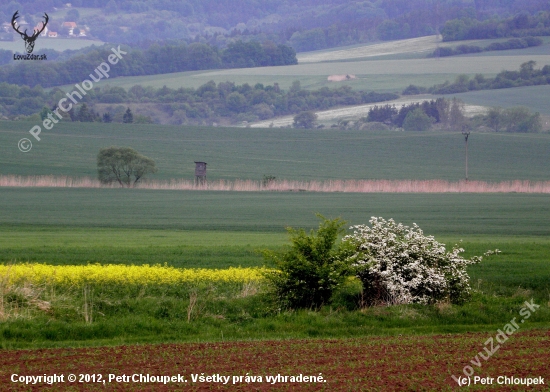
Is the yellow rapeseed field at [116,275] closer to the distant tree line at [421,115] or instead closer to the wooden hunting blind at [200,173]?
the wooden hunting blind at [200,173]

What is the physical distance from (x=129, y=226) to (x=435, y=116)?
106 m

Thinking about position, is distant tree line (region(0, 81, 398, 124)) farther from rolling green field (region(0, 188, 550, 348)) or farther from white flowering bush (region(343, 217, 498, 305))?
white flowering bush (region(343, 217, 498, 305))

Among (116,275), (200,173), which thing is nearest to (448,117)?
(200,173)

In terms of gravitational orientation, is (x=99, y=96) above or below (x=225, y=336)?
above

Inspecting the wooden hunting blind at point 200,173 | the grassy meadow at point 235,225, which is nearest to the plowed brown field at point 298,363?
the grassy meadow at point 235,225

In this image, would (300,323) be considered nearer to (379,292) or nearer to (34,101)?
(379,292)

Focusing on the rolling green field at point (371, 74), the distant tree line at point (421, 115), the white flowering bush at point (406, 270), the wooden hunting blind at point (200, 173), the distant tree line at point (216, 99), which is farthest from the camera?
the rolling green field at point (371, 74)

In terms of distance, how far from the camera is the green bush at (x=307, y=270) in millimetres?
17656

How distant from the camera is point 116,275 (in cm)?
1980

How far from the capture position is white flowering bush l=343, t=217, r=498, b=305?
18047 millimetres

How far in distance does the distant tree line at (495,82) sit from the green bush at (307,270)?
148858 millimetres

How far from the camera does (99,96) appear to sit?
161 metres

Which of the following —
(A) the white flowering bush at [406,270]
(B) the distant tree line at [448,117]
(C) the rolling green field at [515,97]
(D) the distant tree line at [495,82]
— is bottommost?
(A) the white flowering bush at [406,270]

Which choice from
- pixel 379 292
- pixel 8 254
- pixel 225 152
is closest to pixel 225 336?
pixel 379 292
